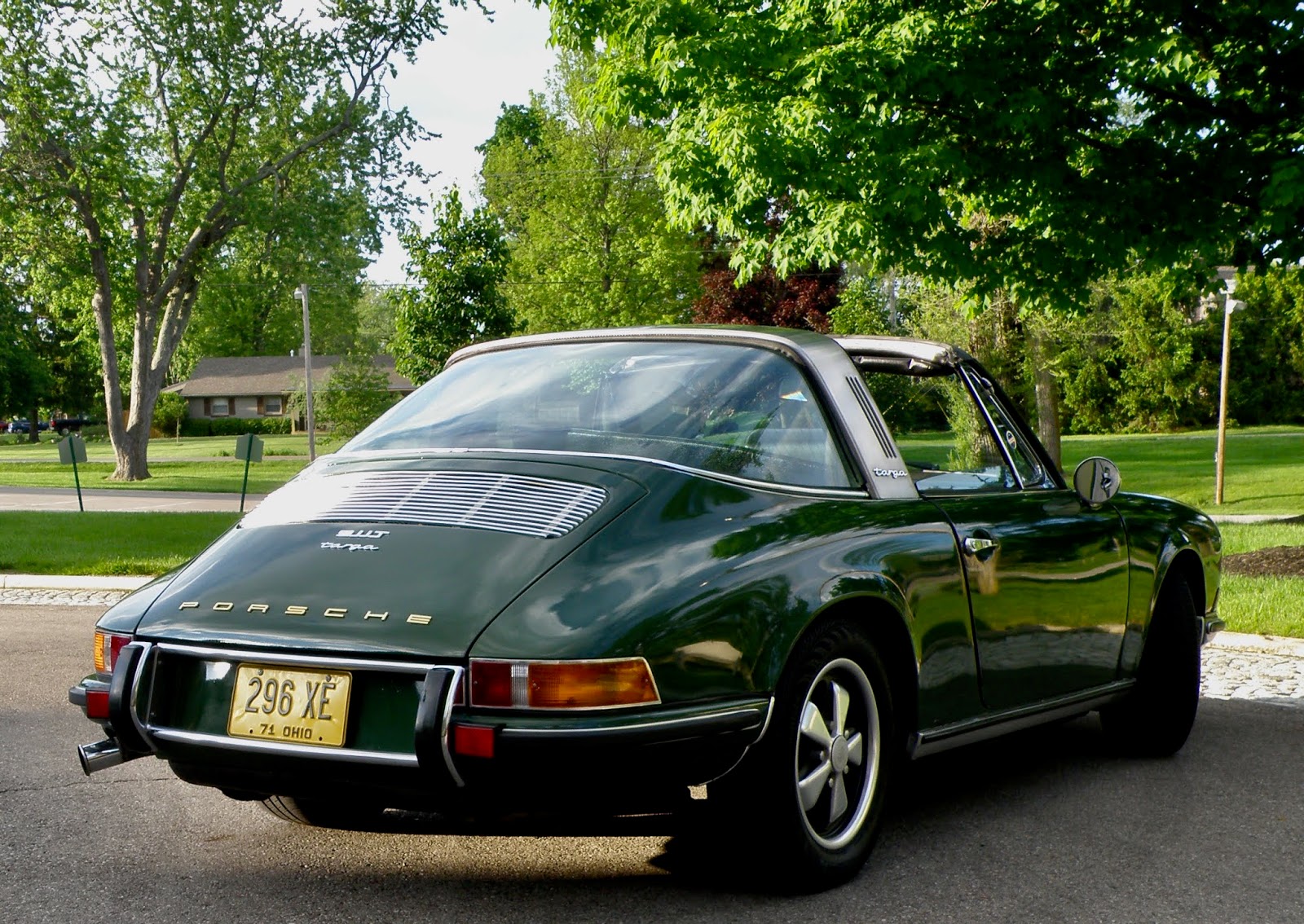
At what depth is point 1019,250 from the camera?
41.6ft

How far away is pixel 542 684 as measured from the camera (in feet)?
10.6

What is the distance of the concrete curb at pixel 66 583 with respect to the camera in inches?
506

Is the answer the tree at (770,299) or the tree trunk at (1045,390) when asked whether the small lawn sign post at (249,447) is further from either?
the tree at (770,299)

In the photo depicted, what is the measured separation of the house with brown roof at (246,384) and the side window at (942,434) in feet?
300

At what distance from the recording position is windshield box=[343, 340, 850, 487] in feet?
13.5

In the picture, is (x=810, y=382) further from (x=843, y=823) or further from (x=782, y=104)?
(x=782, y=104)

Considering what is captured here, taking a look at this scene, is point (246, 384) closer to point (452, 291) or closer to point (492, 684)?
point (452, 291)

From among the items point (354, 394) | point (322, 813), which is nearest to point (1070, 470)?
point (354, 394)

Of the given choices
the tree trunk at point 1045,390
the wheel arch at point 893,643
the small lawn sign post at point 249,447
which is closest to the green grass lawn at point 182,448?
the tree trunk at point 1045,390

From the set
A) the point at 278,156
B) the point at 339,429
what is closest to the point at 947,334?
the point at 278,156

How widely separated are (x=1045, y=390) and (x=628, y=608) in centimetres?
2950

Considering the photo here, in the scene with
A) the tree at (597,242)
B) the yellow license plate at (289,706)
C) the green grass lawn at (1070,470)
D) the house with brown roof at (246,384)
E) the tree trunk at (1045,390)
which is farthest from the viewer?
the house with brown roof at (246,384)

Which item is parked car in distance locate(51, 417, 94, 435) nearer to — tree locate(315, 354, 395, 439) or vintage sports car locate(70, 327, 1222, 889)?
tree locate(315, 354, 395, 439)

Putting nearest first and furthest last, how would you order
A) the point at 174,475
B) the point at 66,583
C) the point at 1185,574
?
the point at 1185,574, the point at 66,583, the point at 174,475
